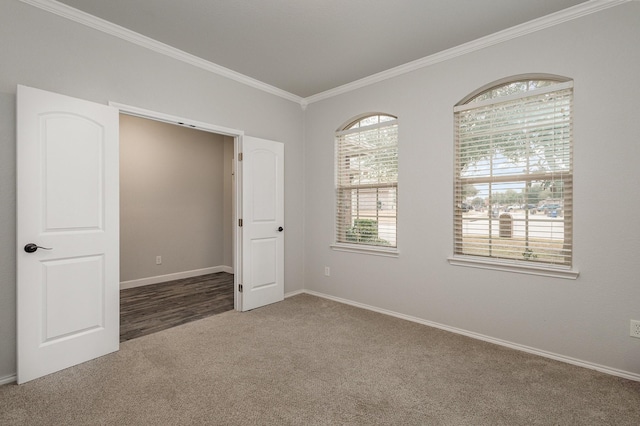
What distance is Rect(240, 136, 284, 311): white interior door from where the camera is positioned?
3.75m

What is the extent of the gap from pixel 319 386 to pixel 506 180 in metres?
2.40

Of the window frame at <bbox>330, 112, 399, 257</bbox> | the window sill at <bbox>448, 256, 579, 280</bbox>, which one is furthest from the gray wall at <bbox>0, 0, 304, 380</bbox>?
the window sill at <bbox>448, 256, 579, 280</bbox>

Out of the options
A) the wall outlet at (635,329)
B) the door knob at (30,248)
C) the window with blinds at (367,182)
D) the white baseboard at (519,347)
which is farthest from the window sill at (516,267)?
the door knob at (30,248)

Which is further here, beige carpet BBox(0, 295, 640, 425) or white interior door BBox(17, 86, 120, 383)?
white interior door BBox(17, 86, 120, 383)

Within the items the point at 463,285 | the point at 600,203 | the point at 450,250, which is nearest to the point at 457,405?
the point at 463,285

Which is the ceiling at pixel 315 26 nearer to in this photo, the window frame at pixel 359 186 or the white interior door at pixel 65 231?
the window frame at pixel 359 186

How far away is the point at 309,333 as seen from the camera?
308cm

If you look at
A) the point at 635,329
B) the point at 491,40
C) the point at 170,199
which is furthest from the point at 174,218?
the point at 635,329

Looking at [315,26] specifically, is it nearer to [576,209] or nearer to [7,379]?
[576,209]

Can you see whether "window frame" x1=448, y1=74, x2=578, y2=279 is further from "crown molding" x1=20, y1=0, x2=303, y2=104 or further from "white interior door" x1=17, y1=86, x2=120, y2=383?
"white interior door" x1=17, y1=86, x2=120, y2=383

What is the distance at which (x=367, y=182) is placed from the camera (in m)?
3.93

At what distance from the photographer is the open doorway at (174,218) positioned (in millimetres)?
4559

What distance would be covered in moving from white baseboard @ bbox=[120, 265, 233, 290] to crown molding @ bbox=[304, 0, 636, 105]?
154 inches

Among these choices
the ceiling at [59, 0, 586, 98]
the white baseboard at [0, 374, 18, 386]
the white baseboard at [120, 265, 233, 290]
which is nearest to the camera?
the white baseboard at [0, 374, 18, 386]
